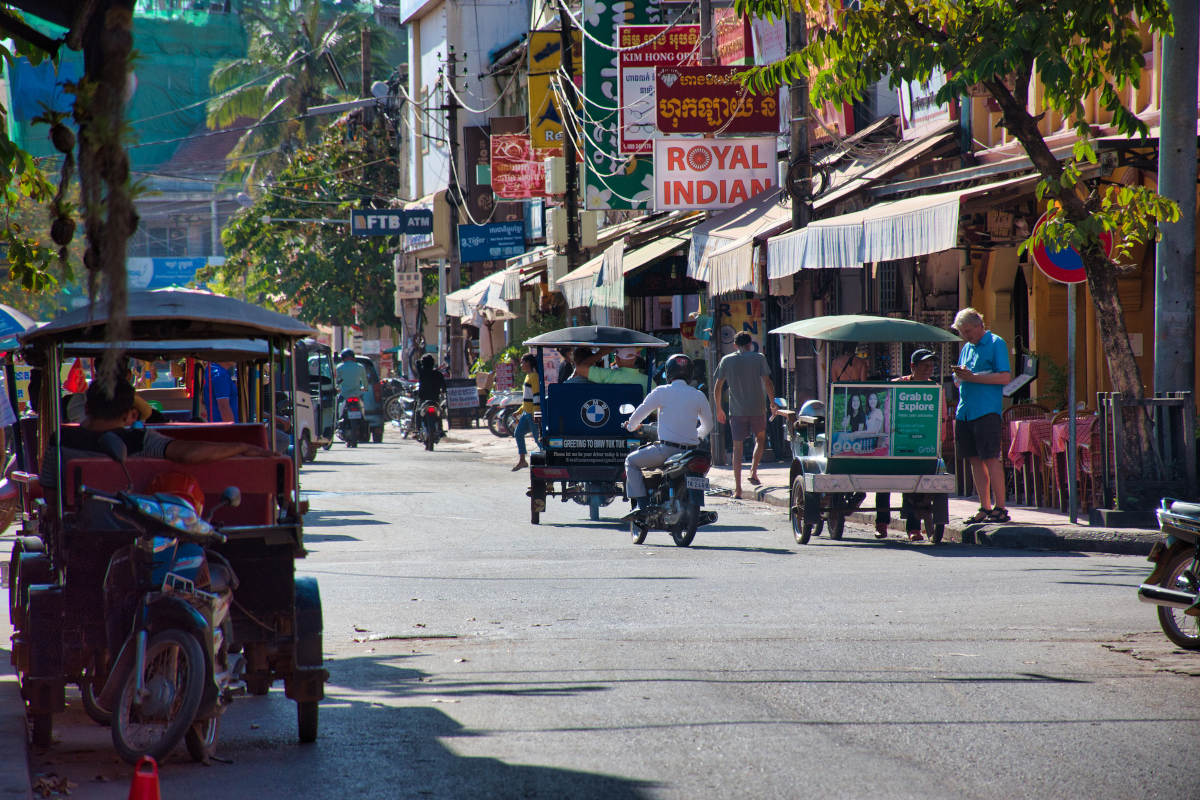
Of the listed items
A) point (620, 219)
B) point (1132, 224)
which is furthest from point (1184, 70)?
point (620, 219)

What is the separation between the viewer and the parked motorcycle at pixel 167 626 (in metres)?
5.68

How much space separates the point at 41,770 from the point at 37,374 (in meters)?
2.65

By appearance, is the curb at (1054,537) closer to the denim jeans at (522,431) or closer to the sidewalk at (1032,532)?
the sidewalk at (1032,532)

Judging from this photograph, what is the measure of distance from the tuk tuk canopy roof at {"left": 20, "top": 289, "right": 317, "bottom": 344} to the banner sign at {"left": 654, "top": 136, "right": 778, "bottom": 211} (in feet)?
49.1

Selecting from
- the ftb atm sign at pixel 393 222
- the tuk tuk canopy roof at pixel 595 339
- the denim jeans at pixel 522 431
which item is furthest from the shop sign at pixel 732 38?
the ftb atm sign at pixel 393 222

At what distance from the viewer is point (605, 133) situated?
24625mm

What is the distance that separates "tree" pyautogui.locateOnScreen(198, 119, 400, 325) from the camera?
165 ft

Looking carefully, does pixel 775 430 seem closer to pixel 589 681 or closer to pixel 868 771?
pixel 589 681

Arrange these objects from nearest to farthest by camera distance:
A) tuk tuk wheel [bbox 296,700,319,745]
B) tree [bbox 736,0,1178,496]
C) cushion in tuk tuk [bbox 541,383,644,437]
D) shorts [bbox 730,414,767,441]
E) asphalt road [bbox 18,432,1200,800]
→ asphalt road [bbox 18,432,1200,800] < tuk tuk wheel [bbox 296,700,319,745] < tree [bbox 736,0,1178,496] < cushion in tuk tuk [bbox 541,383,644,437] < shorts [bbox 730,414,767,441]

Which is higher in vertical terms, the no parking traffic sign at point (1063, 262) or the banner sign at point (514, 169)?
the banner sign at point (514, 169)

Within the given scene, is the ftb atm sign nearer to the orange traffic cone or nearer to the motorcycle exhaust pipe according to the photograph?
the motorcycle exhaust pipe

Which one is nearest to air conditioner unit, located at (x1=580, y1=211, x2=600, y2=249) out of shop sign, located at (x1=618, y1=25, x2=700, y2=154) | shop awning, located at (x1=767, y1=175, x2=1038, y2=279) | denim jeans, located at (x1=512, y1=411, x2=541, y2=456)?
denim jeans, located at (x1=512, y1=411, x2=541, y2=456)

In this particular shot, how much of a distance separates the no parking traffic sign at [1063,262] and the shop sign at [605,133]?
33.5ft

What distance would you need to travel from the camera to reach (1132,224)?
43.5ft
